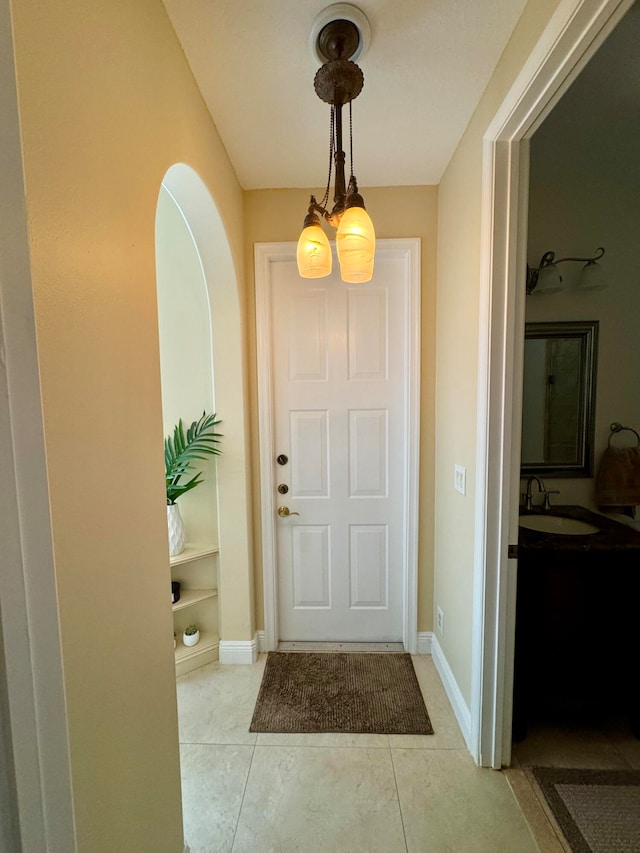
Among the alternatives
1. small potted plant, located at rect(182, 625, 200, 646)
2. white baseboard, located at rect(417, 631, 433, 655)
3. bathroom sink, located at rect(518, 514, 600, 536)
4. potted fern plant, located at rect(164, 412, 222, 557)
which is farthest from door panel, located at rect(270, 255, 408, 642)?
bathroom sink, located at rect(518, 514, 600, 536)

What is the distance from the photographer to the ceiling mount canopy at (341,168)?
1082mm

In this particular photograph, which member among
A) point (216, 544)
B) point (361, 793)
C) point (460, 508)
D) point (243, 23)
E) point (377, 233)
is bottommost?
point (361, 793)

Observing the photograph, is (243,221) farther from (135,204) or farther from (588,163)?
(588,163)

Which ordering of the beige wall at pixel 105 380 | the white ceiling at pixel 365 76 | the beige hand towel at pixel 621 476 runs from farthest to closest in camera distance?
the beige hand towel at pixel 621 476, the white ceiling at pixel 365 76, the beige wall at pixel 105 380

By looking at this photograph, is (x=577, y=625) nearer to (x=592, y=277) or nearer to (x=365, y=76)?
(x=592, y=277)

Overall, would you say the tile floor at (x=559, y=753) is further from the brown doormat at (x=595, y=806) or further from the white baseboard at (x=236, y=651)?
the white baseboard at (x=236, y=651)

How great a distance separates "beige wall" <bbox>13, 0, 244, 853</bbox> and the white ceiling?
0.21 meters

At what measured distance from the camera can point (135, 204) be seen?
87cm

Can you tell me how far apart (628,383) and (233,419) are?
6.62 feet

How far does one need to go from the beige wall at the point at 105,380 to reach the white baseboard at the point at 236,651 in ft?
3.10

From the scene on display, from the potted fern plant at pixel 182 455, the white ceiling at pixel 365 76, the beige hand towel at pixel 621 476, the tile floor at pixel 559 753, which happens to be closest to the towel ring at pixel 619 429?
the beige hand towel at pixel 621 476

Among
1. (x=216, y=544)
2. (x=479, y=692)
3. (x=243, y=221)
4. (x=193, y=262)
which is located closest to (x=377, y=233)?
(x=243, y=221)

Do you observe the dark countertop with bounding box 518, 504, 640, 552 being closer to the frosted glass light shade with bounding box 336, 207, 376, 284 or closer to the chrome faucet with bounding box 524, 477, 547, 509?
the chrome faucet with bounding box 524, 477, 547, 509

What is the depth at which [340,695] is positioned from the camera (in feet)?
5.91
